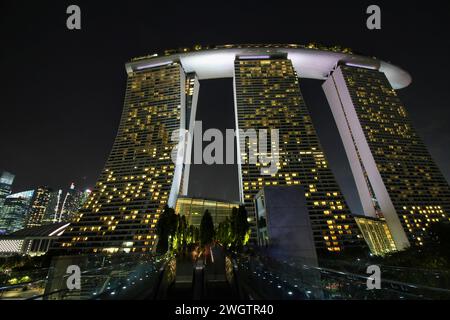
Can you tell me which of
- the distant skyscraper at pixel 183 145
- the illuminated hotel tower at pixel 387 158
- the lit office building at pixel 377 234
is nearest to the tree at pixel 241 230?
the distant skyscraper at pixel 183 145

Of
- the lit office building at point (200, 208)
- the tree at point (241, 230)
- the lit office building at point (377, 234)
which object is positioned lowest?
the tree at point (241, 230)

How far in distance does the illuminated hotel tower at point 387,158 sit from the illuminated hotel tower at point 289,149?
2014cm

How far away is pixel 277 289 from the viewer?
1048 cm

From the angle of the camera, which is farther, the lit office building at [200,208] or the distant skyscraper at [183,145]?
the lit office building at [200,208]

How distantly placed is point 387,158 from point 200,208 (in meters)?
82.9

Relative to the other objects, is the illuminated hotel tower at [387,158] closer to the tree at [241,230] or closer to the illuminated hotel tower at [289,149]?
the illuminated hotel tower at [289,149]

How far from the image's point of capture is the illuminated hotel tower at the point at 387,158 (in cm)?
9031

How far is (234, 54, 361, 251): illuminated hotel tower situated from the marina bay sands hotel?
1.37 feet

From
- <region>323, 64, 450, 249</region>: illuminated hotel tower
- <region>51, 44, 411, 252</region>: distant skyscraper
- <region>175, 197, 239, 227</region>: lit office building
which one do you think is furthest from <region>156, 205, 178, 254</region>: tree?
<region>323, 64, 450, 249</region>: illuminated hotel tower

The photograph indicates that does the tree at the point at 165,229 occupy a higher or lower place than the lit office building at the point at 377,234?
lower

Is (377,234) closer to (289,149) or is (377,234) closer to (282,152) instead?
(289,149)

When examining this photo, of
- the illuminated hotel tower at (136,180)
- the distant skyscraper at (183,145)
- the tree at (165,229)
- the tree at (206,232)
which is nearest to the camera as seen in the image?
the tree at (165,229)

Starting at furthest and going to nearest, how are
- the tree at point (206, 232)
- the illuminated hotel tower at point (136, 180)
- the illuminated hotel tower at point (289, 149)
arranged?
the illuminated hotel tower at point (289, 149) < the illuminated hotel tower at point (136, 180) < the tree at point (206, 232)
